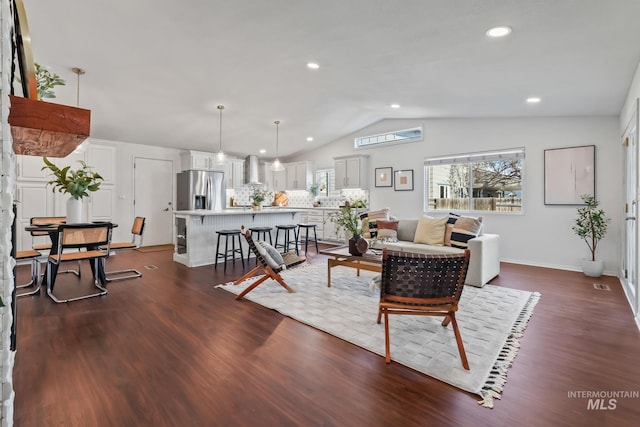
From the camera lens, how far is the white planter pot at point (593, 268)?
183 inches

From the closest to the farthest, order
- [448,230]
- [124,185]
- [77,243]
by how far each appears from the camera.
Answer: [77,243], [448,230], [124,185]

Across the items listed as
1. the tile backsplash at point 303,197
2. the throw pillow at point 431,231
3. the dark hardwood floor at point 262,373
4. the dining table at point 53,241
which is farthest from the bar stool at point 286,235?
the dark hardwood floor at point 262,373

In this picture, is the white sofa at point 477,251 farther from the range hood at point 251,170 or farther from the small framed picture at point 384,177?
the range hood at point 251,170

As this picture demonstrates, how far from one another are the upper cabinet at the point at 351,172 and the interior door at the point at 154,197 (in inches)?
167

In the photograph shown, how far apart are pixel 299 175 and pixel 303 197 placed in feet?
2.32

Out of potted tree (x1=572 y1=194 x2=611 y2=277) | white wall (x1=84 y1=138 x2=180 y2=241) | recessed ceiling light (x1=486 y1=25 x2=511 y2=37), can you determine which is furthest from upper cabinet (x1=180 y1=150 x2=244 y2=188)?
potted tree (x1=572 y1=194 x2=611 y2=277)

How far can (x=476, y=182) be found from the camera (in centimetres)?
627

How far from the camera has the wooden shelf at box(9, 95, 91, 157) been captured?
1.14 m

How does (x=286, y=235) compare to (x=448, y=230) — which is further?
(x=286, y=235)

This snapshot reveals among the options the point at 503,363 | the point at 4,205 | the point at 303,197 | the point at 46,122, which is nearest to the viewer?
the point at 4,205

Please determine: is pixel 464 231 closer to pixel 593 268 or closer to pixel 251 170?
pixel 593 268

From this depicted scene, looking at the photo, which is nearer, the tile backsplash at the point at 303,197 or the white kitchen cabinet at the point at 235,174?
the tile backsplash at the point at 303,197

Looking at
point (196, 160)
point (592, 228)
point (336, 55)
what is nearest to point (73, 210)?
point (336, 55)

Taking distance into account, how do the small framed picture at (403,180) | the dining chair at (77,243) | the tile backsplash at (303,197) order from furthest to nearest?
the tile backsplash at (303,197)
the small framed picture at (403,180)
the dining chair at (77,243)
